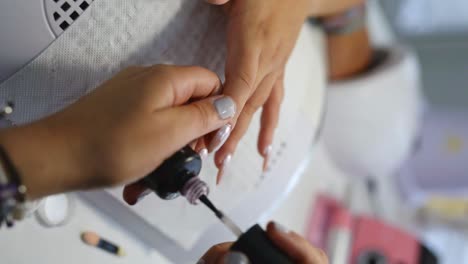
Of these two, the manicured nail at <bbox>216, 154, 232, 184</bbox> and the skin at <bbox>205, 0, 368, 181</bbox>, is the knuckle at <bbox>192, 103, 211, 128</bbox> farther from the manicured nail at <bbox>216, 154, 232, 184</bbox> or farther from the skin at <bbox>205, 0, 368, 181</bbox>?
the manicured nail at <bbox>216, 154, 232, 184</bbox>

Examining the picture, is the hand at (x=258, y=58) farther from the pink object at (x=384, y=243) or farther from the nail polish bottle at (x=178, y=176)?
the pink object at (x=384, y=243)

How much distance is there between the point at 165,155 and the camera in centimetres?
37

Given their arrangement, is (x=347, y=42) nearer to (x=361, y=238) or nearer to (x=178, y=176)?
(x=361, y=238)

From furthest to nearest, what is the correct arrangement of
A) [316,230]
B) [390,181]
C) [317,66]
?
[390,181], [316,230], [317,66]

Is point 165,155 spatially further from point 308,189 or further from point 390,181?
point 390,181

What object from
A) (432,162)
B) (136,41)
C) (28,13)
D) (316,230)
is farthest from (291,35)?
(432,162)

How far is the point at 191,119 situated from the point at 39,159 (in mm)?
112

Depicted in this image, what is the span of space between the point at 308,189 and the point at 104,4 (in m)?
0.75

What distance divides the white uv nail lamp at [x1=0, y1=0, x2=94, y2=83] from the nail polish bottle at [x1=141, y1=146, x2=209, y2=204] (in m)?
0.17

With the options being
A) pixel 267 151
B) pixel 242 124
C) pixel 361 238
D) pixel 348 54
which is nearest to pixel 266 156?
pixel 267 151

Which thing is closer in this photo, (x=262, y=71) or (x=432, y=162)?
(x=262, y=71)

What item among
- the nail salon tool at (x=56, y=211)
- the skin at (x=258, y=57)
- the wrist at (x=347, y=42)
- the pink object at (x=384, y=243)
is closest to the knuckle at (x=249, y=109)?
the skin at (x=258, y=57)

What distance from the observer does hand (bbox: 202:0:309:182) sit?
493mm

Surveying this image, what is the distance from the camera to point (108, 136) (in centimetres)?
34
